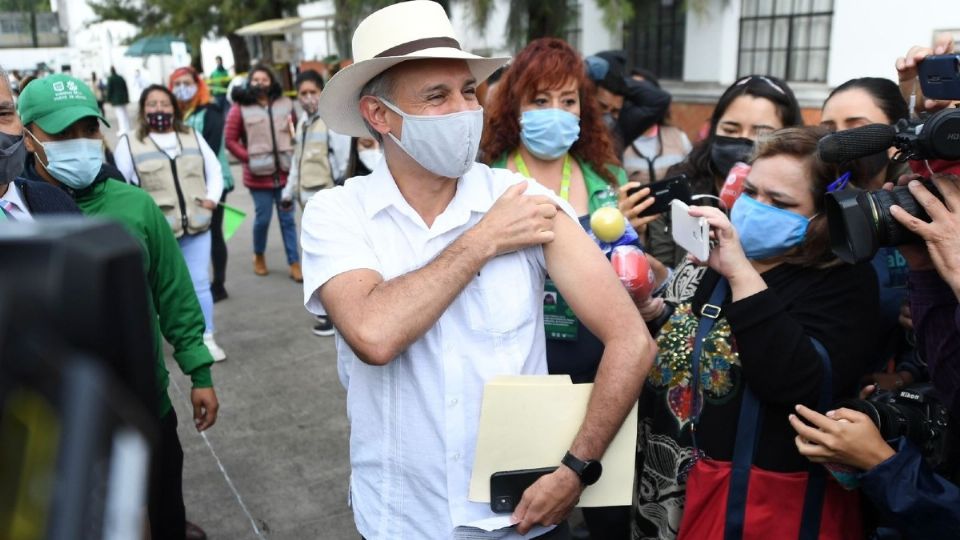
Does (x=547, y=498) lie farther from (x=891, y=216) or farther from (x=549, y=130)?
(x=549, y=130)

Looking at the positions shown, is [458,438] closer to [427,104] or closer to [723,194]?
[427,104]

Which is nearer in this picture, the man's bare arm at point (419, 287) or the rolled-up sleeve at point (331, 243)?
the man's bare arm at point (419, 287)

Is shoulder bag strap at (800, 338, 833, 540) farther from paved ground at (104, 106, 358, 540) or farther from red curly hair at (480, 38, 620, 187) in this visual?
paved ground at (104, 106, 358, 540)

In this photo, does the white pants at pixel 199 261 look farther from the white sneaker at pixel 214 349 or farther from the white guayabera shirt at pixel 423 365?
the white guayabera shirt at pixel 423 365

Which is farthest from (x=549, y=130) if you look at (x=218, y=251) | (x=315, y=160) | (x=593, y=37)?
(x=593, y=37)

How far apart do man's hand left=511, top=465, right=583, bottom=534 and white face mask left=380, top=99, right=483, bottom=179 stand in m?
0.72

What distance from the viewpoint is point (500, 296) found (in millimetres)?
1702

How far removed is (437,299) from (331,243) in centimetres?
29

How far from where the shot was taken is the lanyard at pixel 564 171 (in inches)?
117

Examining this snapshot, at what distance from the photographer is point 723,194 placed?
2586 millimetres

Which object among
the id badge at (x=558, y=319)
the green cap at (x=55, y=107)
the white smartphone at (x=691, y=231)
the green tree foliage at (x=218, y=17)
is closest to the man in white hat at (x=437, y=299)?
the white smartphone at (x=691, y=231)

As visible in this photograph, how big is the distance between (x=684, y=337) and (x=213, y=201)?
156 inches

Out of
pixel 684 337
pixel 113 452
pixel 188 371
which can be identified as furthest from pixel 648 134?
pixel 113 452

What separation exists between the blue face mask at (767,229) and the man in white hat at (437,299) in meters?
0.59
